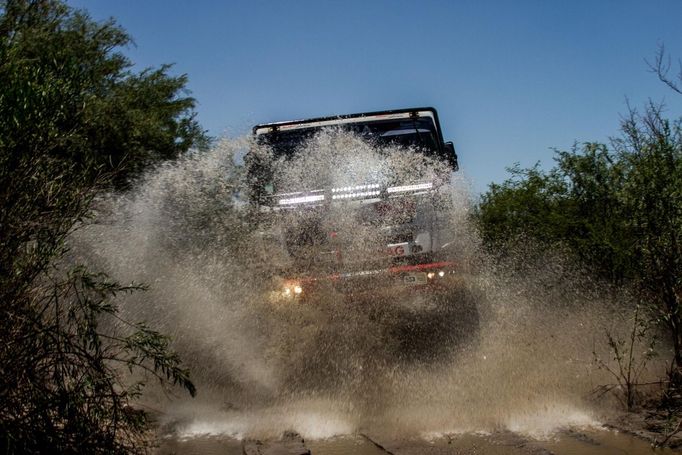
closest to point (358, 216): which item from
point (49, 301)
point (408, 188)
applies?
point (408, 188)

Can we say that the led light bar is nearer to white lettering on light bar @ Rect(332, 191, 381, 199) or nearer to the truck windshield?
white lettering on light bar @ Rect(332, 191, 381, 199)

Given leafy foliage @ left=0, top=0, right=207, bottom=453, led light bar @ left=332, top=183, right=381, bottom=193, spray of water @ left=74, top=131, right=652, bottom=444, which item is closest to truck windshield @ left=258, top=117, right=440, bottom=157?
spray of water @ left=74, top=131, right=652, bottom=444

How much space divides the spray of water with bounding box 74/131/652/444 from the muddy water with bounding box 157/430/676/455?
207mm

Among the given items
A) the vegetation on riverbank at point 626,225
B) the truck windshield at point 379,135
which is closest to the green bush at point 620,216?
the vegetation on riverbank at point 626,225

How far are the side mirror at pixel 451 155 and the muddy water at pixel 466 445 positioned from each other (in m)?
3.94

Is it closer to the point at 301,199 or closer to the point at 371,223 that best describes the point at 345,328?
the point at 371,223

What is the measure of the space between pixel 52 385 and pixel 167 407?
2.81 metres

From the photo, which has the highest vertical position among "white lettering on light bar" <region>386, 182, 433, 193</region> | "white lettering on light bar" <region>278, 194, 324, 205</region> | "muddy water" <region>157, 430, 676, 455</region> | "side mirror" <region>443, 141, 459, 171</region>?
"side mirror" <region>443, 141, 459, 171</region>

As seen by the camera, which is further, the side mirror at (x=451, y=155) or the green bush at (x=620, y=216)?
the side mirror at (x=451, y=155)

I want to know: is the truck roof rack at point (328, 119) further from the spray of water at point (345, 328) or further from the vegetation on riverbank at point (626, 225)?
the vegetation on riverbank at point (626, 225)

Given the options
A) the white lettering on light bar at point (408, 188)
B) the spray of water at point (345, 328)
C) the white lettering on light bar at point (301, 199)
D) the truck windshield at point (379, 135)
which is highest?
the truck windshield at point (379, 135)

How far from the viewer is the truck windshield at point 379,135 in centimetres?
754

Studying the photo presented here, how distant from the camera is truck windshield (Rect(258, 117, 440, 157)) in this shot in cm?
754

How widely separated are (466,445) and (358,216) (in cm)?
313
